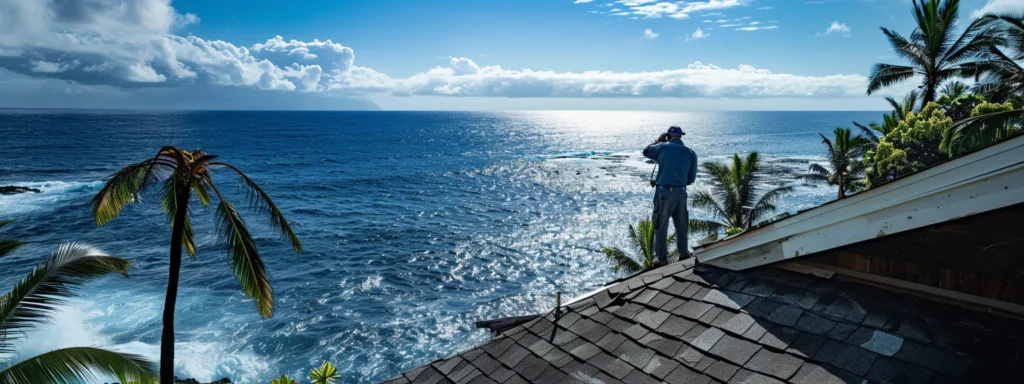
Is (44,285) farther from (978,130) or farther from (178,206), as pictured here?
(978,130)

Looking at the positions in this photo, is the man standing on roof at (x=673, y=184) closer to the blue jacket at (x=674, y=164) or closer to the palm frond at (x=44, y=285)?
the blue jacket at (x=674, y=164)

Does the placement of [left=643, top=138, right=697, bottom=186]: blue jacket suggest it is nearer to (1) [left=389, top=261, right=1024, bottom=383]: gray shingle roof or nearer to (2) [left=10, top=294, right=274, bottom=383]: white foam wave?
(1) [left=389, top=261, right=1024, bottom=383]: gray shingle roof

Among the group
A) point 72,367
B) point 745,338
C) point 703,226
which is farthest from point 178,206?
point 703,226

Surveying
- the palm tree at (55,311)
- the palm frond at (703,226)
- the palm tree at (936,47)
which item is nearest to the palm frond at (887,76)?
the palm tree at (936,47)

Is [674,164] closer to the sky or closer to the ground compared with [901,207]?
closer to the ground

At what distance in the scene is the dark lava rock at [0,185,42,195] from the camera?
52906 millimetres

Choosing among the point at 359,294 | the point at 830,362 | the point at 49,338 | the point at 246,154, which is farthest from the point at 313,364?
the point at 246,154

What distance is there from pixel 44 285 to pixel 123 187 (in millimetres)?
1611

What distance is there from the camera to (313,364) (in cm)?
2280

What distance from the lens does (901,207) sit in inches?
151

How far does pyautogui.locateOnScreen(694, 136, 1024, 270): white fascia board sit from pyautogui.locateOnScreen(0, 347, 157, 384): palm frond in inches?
316

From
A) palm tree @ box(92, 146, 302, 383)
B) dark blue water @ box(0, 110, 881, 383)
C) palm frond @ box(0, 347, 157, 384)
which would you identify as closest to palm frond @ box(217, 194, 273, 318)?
palm tree @ box(92, 146, 302, 383)

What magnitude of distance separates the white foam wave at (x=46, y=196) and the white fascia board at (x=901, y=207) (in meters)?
55.8

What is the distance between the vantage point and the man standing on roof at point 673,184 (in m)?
8.02
